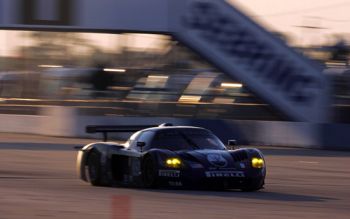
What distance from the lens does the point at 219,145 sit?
16594 mm

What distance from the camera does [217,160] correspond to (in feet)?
51.3

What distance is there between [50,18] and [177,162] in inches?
878

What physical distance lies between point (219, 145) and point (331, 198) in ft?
7.60

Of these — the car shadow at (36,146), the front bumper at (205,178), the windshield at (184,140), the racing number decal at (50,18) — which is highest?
the racing number decal at (50,18)

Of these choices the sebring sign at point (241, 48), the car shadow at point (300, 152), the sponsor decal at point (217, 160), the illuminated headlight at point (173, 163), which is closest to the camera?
the illuminated headlight at point (173, 163)

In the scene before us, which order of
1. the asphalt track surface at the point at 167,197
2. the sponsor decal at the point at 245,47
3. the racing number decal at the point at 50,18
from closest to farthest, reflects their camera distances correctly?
the asphalt track surface at the point at 167,197 → the sponsor decal at the point at 245,47 → the racing number decal at the point at 50,18

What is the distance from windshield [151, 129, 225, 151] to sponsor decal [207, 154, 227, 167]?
55cm

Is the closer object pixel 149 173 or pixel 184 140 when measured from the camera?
pixel 149 173

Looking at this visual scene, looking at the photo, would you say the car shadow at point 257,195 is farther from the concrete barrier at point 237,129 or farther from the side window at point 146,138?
the concrete barrier at point 237,129

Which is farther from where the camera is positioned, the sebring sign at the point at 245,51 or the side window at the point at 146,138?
the sebring sign at the point at 245,51

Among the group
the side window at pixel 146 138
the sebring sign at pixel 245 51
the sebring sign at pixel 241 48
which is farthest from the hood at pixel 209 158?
the sebring sign at pixel 245 51

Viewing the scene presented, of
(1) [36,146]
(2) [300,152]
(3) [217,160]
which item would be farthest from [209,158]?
(1) [36,146]

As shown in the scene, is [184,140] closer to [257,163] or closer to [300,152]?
[257,163]

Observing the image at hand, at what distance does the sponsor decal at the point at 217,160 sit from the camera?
15567 mm
